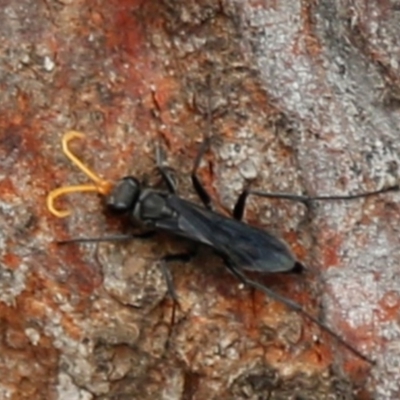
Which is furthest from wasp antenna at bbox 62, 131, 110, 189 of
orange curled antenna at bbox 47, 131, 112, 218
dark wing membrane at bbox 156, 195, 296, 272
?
dark wing membrane at bbox 156, 195, 296, 272

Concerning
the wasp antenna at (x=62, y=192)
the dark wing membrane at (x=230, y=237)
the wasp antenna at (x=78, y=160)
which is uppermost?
the wasp antenna at (x=78, y=160)

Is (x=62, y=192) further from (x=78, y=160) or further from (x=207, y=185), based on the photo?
(x=207, y=185)

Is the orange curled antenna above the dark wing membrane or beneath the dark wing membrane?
above

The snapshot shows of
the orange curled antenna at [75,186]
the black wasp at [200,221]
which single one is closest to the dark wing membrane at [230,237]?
the black wasp at [200,221]

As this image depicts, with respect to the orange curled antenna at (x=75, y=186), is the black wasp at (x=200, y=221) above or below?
below

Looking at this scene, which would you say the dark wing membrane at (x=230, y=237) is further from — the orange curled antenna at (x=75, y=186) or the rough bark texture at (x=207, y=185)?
the orange curled antenna at (x=75, y=186)

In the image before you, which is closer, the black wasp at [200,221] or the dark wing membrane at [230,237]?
the black wasp at [200,221]

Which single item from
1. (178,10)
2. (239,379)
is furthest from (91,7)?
(239,379)

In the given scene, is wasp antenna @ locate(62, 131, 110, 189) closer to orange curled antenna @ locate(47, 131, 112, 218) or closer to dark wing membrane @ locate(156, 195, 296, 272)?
orange curled antenna @ locate(47, 131, 112, 218)
